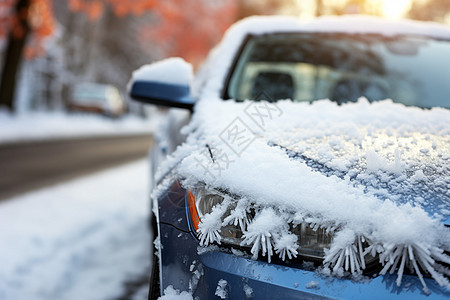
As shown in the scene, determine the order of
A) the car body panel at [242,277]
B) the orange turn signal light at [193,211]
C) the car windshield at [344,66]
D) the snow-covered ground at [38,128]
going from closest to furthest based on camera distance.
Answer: the car body panel at [242,277] → the orange turn signal light at [193,211] → the car windshield at [344,66] → the snow-covered ground at [38,128]

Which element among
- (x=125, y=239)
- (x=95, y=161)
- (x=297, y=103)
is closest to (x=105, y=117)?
(x=95, y=161)

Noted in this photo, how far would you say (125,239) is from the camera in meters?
4.21

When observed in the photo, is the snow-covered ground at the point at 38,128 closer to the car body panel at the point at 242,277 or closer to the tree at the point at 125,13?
the tree at the point at 125,13

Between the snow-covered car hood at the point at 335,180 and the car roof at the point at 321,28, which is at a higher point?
the car roof at the point at 321,28

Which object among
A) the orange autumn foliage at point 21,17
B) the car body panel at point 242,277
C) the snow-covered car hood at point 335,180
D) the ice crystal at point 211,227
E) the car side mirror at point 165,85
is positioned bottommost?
the car body panel at point 242,277

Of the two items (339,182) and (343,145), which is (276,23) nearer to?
(343,145)

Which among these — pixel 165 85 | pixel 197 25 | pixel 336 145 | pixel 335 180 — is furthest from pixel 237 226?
pixel 197 25

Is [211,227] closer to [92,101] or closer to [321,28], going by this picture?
[321,28]

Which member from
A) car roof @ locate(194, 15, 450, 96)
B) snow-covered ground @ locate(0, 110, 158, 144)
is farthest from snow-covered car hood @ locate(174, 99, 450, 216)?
snow-covered ground @ locate(0, 110, 158, 144)

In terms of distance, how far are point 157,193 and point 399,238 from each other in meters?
0.90

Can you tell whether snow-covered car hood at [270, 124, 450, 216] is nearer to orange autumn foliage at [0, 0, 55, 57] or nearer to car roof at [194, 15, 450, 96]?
car roof at [194, 15, 450, 96]

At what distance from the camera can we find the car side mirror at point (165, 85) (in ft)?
7.93

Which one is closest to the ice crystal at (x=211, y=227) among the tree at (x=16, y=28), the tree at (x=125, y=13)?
the tree at (x=125, y=13)

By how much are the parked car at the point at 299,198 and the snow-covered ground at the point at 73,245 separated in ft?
4.50
